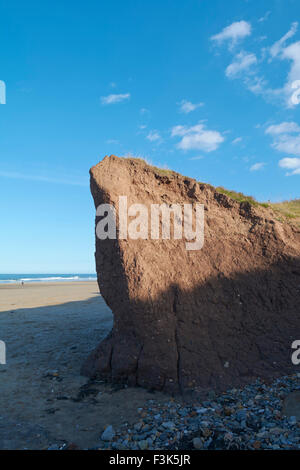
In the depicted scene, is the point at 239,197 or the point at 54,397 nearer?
the point at 54,397

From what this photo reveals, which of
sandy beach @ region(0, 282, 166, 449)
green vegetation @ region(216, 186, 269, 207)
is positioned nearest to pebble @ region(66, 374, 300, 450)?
sandy beach @ region(0, 282, 166, 449)

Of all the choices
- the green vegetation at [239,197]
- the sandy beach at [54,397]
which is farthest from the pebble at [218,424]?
the green vegetation at [239,197]

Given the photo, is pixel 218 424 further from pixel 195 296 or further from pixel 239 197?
pixel 239 197

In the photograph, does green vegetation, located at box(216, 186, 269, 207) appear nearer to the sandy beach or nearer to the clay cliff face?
the clay cliff face

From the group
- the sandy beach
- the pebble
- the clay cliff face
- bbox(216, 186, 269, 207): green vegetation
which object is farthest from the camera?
bbox(216, 186, 269, 207): green vegetation

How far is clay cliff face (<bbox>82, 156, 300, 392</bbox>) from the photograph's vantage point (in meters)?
5.92

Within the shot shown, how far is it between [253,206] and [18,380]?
7189 millimetres

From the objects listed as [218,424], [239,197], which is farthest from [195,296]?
[239,197]

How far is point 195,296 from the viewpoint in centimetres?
662

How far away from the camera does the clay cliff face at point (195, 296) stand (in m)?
5.92

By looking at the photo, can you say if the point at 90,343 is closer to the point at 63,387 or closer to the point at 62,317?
the point at 63,387

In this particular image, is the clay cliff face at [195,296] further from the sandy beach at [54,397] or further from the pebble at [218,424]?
the sandy beach at [54,397]

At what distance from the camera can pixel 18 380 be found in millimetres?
6641
